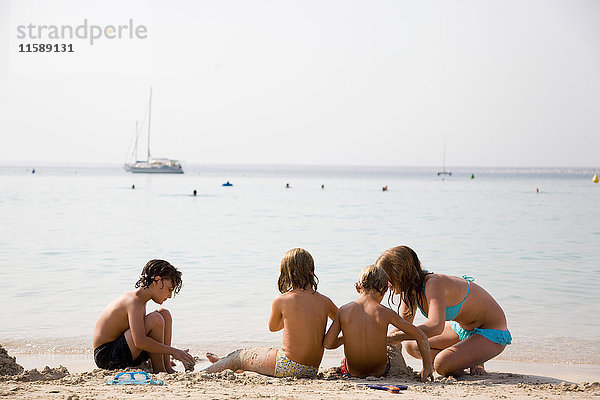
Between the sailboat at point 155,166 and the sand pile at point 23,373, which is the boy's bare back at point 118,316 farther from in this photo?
the sailboat at point 155,166

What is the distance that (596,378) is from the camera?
5.70m

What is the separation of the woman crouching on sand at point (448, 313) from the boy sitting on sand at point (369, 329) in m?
0.16

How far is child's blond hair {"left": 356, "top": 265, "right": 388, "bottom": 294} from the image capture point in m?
4.75

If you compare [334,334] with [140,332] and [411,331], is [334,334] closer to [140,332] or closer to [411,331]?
[411,331]

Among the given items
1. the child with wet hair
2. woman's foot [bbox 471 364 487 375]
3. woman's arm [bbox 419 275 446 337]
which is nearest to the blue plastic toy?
the child with wet hair

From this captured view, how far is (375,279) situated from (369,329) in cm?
38

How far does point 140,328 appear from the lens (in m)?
4.92

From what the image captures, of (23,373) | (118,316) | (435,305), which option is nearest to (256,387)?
(118,316)

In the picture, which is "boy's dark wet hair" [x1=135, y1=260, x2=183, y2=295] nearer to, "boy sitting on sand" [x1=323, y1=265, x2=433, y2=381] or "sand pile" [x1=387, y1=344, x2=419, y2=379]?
"boy sitting on sand" [x1=323, y1=265, x2=433, y2=381]

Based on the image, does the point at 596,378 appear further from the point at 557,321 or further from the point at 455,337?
the point at 557,321

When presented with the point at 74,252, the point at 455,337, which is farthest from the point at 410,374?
the point at 74,252

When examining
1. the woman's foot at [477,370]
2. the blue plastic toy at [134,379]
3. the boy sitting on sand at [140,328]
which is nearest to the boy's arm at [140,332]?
the boy sitting on sand at [140,328]

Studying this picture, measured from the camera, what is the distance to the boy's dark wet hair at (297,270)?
4.76 meters

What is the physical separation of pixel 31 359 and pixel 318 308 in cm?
313
